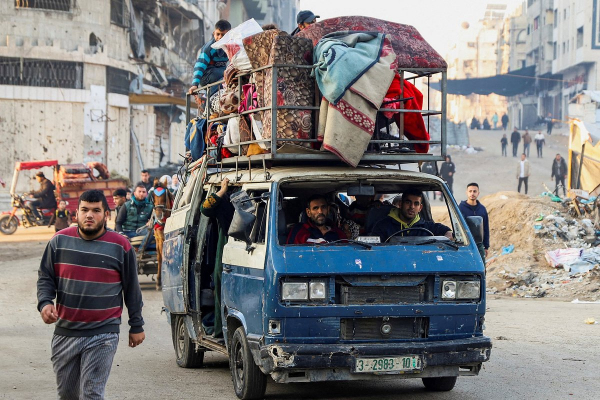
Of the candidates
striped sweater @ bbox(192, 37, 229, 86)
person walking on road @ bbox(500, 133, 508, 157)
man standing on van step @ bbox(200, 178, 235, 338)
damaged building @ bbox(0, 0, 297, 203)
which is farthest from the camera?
person walking on road @ bbox(500, 133, 508, 157)

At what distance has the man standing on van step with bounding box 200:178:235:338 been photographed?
8.30 m

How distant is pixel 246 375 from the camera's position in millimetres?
7145

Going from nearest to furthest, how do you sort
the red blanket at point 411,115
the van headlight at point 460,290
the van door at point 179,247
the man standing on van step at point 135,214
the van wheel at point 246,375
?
the van headlight at point 460,290 < the van wheel at point 246,375 < the red blanket at point 411,115 < the van door at point 179,247 < the man standing on van step at point 135,214

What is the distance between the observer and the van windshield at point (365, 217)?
24.3 feet

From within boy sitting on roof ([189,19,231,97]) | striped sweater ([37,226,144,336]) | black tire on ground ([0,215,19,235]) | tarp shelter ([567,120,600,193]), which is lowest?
black tire on ground ([0,215,19,235])

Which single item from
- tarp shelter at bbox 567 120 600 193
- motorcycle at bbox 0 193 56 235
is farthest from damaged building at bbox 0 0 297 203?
tarp shelter at bbox 567 120 600 193

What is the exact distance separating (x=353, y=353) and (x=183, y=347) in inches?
122

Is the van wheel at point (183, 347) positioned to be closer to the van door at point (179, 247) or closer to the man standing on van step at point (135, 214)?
the van door at point (179, 247)

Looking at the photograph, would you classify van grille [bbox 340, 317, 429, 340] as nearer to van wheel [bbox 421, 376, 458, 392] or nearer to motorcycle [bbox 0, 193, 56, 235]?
van wheel [bbox 421, 376, 458, 392]

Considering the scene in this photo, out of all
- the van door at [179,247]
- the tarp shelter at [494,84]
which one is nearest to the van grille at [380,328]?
the van door at [179,247]

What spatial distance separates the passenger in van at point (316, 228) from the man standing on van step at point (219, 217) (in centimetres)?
94

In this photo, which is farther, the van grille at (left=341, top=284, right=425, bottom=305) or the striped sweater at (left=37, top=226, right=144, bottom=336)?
the van grille at (left=341, top=284, right=425, bottom=305)

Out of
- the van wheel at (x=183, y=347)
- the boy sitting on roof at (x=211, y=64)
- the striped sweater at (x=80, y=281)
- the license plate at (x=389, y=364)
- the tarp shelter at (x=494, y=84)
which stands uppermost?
the tarp shelter at (x=494, y=84)

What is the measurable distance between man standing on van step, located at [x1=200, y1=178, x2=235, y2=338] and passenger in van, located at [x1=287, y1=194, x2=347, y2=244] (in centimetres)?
94
